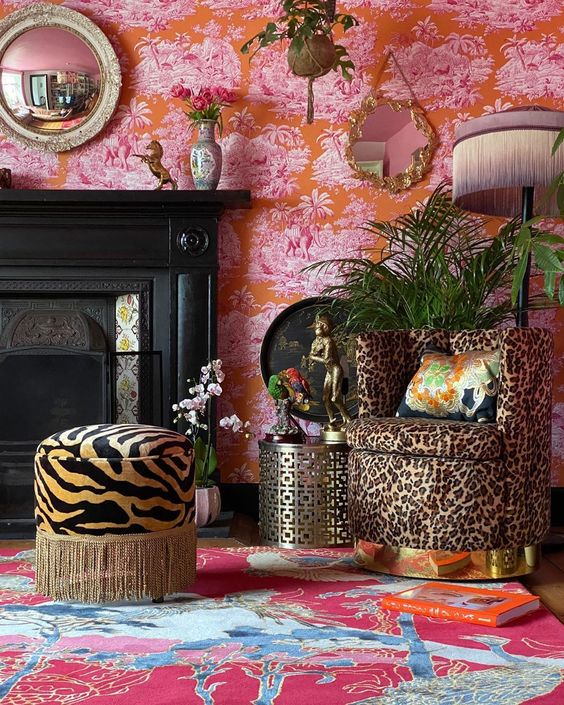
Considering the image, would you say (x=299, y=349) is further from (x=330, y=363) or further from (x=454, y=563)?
(x=454, y=563)

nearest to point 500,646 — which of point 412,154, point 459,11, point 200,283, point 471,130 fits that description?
point 471,130

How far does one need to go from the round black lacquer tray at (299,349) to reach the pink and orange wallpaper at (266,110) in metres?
0.05

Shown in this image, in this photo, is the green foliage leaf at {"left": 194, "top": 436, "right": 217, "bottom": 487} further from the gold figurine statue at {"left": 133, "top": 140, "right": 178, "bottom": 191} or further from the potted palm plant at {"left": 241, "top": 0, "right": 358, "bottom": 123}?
the potted palm plant at {"left": 241, "top": 0, "right": 358, "bottom": 123}

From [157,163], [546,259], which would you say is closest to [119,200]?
[157,163]

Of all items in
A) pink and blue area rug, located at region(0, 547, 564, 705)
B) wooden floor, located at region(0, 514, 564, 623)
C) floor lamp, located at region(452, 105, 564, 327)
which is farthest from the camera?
floor lamp, located at region(452, 105, 564, 327)

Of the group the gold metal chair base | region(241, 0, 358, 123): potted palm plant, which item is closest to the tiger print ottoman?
the gold metal chair base

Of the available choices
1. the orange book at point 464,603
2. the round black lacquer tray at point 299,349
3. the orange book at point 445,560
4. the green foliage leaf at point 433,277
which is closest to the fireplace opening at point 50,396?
the round black lacquer tray at point 299,349

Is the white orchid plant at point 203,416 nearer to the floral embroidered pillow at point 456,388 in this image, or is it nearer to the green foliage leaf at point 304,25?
the floral embroidered pillow at point 456,388

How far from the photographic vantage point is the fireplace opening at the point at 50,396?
4152 mm

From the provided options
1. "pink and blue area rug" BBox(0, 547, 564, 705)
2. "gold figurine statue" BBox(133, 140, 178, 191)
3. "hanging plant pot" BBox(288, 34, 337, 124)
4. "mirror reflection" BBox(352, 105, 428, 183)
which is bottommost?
"pink and blue area rug" BBox(0, 547, 564, 705)

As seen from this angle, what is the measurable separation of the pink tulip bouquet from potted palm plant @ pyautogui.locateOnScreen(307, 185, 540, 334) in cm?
82

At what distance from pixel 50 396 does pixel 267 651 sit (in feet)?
7.45

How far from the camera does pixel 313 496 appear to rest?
3578 mm

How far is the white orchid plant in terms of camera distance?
155 inches
